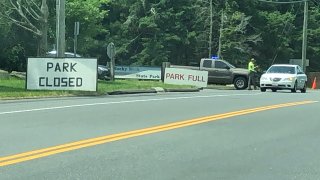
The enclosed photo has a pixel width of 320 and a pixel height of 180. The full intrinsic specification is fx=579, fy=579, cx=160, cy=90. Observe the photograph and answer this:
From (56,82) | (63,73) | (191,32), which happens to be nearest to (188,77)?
(63,73)

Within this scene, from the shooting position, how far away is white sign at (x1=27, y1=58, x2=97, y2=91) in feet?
70.0

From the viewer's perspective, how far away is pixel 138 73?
41812 millimetres

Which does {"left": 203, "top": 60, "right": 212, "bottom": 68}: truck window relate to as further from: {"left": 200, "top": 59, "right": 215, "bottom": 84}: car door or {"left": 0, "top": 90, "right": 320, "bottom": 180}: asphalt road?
{"left": 0, "top": 90, "right": 320, "bottom": 180}: asphalt road

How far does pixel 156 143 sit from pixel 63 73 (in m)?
12.4

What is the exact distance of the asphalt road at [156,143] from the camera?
752 centimetres

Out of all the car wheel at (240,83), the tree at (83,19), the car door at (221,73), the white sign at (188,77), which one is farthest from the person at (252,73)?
the tree at (83,19)

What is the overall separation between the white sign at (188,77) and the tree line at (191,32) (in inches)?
674

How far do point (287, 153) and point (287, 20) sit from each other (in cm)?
5255

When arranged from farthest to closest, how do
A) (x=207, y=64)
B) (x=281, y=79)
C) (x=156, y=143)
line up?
(x=207, y=64), (x=281, y=79), (x=156, y=143)

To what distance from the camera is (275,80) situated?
28.2 meters

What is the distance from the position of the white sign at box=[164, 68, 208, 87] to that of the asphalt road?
51.3 feet

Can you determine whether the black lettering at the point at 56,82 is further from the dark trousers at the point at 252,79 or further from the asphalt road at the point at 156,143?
the dark trousers at the point at 252,79

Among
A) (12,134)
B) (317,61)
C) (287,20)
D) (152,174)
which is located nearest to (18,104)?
(12,134)

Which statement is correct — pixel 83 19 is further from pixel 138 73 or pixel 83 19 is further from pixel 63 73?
pixel 63 73
